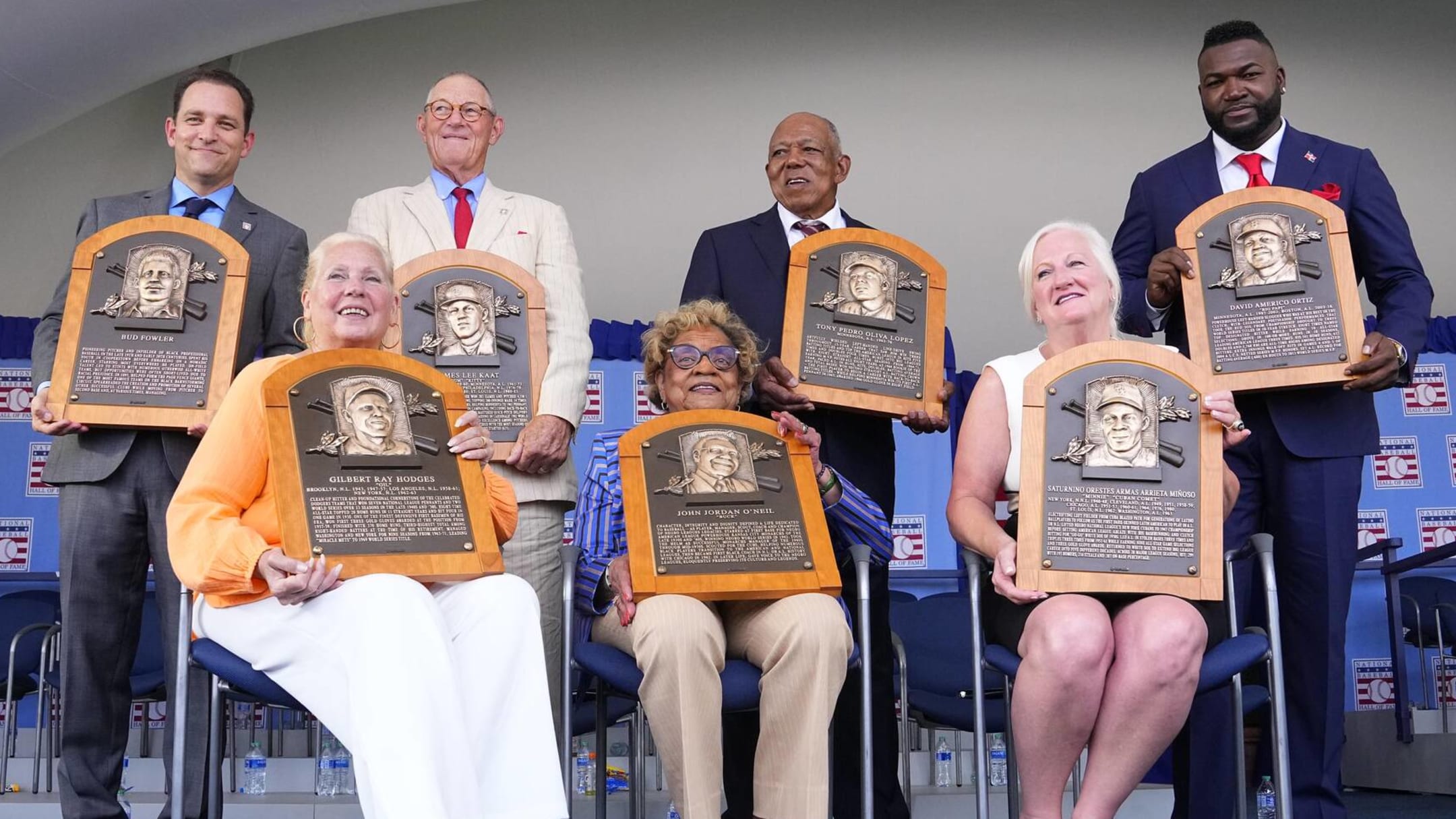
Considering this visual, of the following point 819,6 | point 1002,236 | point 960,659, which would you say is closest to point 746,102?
point 819,6

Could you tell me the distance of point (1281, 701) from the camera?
2.94 m

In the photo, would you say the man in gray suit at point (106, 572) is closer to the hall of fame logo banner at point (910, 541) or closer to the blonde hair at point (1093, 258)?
the blonde hair at point (1093, 258)

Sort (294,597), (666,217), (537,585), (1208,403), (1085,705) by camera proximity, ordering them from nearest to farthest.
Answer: (294,597) < (1085,705) < (1208,403) < (537,585) < (666,217)

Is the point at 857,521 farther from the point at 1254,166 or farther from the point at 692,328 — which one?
the point at 1254,166

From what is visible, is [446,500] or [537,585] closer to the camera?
[446,500]

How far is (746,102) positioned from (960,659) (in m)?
4.05

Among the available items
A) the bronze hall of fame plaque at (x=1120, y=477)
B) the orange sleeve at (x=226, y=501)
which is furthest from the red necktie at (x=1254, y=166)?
the orange sleeve at (x=226, y=501)

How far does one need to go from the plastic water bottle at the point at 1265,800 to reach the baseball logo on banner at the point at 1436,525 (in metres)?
3.01

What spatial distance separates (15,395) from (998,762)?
491cm

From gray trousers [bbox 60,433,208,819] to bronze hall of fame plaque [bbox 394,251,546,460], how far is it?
0.69m

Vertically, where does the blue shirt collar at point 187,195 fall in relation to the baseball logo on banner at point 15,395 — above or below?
above

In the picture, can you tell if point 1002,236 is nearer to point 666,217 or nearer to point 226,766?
point 666,217

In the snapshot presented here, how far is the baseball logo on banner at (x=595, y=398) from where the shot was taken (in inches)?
268

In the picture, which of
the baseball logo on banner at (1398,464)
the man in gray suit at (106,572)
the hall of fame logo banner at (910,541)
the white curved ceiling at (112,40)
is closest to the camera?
the man in gray suit at (106,572)
